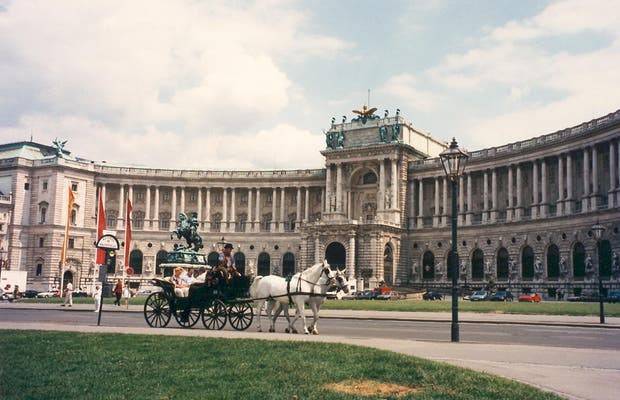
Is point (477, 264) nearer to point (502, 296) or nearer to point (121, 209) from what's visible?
point (502, 296)

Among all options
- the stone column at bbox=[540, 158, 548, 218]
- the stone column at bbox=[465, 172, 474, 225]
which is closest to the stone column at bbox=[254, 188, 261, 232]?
the stone column at bbox=[465, 172, 474, 225]

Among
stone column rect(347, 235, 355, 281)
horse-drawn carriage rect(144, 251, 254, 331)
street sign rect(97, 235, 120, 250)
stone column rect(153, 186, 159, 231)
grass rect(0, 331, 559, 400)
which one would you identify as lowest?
grass rect(0, 331, 559, 400)

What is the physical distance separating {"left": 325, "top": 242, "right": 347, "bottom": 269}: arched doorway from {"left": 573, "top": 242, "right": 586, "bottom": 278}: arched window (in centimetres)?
3470

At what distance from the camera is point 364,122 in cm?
11431

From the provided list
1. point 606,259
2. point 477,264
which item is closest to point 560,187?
point 606,259

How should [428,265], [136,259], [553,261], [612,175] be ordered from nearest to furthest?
[612,175]
[553,261]
[428,265]
[136,259]

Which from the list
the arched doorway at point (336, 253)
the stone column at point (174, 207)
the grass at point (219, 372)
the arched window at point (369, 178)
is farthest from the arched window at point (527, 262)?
the grass at point (219, 372)

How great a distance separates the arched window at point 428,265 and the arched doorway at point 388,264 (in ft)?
19.1

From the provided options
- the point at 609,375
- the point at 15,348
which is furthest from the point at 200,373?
the point at 609,375

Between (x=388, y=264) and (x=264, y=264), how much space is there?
89.8 feet

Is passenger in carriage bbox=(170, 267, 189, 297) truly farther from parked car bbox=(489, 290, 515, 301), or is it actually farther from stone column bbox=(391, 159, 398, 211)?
stone column bbox=(391, 159, 398, 211)

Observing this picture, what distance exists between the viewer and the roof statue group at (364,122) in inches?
4311

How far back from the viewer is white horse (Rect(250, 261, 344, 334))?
27.3m

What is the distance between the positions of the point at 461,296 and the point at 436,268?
10851mm
